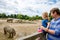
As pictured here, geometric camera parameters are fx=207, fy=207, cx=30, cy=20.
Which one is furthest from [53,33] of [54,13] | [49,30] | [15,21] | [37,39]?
A: [15,21]

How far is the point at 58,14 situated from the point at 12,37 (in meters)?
14.1

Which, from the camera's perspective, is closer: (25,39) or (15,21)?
(25,39)

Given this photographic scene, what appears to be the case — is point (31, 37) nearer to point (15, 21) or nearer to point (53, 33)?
point (53, 33)

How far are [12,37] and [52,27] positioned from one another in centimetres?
1401

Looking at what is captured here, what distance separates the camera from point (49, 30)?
2254 millimetres

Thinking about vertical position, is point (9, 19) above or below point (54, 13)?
below

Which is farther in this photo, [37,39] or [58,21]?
[37,39]

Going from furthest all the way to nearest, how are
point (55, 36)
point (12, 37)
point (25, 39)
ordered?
1. point (12, 37)
2. point (55, 36)
3. point (25, 39)

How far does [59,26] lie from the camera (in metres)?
2.20

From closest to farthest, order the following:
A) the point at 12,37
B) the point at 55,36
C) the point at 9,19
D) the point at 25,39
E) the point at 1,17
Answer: the point at 25,39, the point at 55,36, the point at 12,37, the point at 1,17, the point at 9,19

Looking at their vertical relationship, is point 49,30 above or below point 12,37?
above

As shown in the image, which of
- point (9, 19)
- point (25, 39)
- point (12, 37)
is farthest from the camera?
point (9, 19)

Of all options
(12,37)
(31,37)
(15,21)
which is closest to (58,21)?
(31,37)

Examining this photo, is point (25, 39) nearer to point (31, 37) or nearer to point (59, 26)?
point (31, 37)
